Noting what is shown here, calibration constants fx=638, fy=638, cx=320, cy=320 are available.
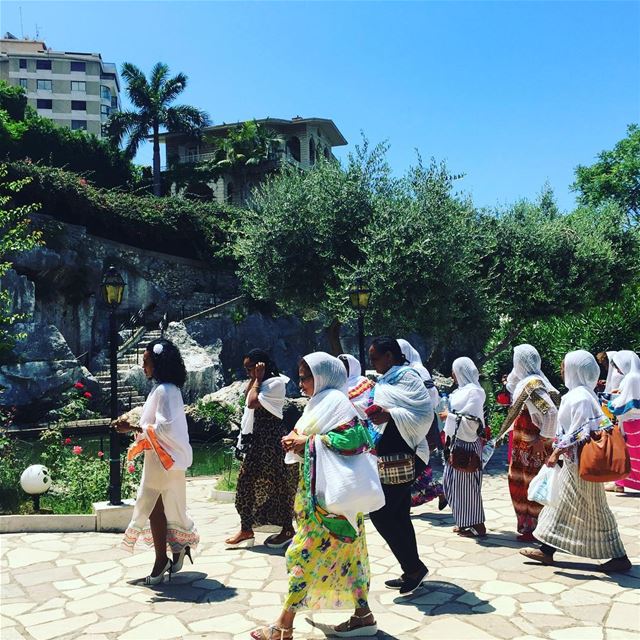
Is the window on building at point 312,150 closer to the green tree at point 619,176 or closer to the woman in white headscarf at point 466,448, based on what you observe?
the green tree at point 619,176

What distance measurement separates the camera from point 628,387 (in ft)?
28.2

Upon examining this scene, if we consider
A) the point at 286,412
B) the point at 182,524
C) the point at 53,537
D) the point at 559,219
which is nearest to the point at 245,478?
the point at 182,524

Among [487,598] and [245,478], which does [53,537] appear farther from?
[487,598]

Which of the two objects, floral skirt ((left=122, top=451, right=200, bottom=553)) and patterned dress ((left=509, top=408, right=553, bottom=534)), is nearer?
floral skirt ((left=122, top=451, right=200, bottom=553))

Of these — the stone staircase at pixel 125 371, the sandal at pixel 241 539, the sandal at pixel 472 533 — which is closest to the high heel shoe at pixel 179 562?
the sandal at pixel 241 539

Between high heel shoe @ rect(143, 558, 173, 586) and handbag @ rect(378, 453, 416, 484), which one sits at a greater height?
handbag @ rect(378, 453, 416, 484)

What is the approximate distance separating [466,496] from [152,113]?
41.2m

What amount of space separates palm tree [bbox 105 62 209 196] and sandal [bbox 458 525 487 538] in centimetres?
3911

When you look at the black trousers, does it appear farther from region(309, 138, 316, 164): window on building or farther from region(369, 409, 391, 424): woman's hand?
region(309, 138, 316, 164): window on building

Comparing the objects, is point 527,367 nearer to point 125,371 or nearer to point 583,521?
point 583,521

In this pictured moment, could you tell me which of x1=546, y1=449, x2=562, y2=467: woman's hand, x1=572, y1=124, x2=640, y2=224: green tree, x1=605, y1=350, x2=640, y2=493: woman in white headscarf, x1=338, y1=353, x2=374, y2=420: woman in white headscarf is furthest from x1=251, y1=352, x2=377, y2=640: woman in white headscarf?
x1=572, y1=124, x2=640, y2=224: green tree

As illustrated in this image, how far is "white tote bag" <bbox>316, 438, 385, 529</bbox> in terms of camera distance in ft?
13.4

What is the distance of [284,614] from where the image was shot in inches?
161

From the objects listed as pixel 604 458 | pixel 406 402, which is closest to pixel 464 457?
pixel 604 458
